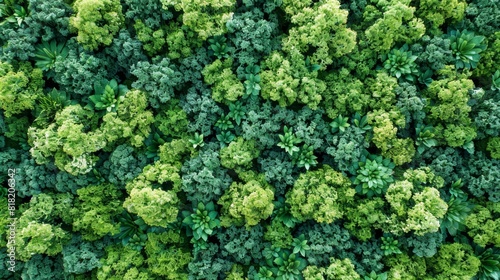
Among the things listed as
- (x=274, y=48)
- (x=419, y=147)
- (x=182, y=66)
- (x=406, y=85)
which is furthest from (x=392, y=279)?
(x=182, y=66)

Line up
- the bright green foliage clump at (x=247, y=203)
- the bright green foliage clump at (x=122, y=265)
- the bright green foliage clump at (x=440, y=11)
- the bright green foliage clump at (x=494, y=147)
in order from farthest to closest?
the bright green foliage clump at (x=494, y=147)
the bright green foliage clump at (x=122, y=265)
the bright green foliage clump at (x=440, y=11)
the bright green foliage clump at (x=247, y=203)

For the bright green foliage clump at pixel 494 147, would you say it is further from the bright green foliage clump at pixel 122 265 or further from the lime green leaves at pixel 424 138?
the bright green foliage clump at pixel 122 265

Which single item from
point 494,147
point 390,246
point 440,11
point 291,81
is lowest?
point 390,246

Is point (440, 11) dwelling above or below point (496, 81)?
above

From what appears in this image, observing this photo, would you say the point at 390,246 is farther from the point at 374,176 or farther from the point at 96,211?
the point at 96,211

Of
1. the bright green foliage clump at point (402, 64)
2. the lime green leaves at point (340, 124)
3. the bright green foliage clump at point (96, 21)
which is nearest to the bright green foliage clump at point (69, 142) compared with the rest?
the bright green foliage clump at point (96, 21)

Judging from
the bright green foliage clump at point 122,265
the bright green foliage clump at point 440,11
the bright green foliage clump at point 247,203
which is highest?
the bright green foliage clump at point 440,11

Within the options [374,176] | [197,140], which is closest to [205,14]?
[197,140]
